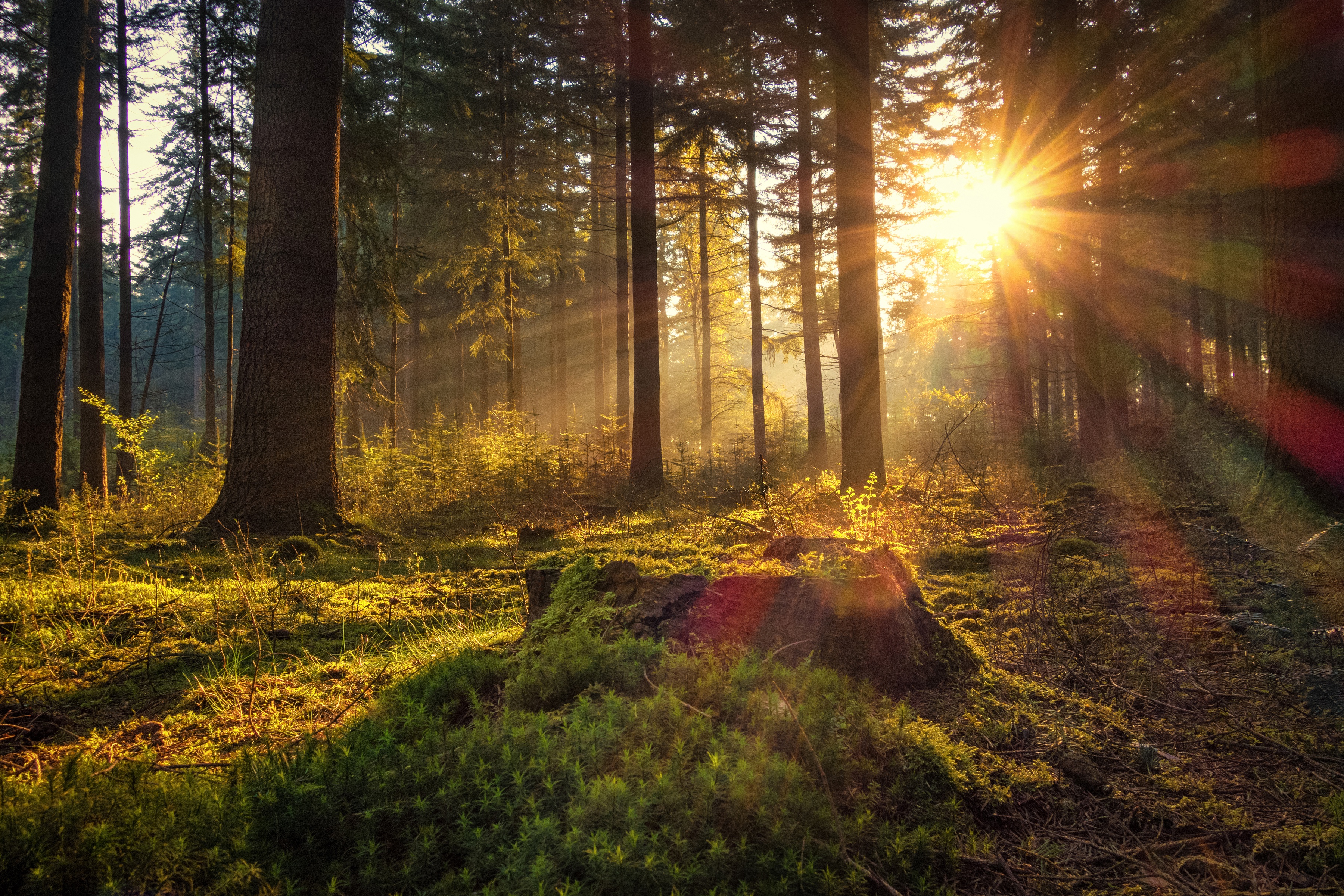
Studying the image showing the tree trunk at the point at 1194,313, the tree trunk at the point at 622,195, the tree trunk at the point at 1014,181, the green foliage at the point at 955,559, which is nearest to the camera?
the green foliage at the point at 955,559

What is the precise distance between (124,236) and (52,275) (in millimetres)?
8685

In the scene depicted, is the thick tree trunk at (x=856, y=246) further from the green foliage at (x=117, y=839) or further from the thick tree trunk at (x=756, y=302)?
the thick tree trunk at (x=756, y=302)

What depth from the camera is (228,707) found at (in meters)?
2.58

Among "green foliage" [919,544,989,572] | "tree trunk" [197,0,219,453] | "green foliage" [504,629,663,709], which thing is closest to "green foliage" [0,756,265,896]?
"green foliage" [504,629,663,709]

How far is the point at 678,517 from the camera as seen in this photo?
8.65m

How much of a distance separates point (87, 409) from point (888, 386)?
71495 mm

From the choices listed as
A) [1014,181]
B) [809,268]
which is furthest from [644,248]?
[1014,181]

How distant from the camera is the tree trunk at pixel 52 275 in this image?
7.83 m

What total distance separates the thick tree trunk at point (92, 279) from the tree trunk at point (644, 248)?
9.43 metres

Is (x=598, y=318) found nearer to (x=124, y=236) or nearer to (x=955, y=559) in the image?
(x=124, y=236)

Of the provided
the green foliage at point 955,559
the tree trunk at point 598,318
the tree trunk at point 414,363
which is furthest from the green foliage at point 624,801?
the tree trunk at point 598,318

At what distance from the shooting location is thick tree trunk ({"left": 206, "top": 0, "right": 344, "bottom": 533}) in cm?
622

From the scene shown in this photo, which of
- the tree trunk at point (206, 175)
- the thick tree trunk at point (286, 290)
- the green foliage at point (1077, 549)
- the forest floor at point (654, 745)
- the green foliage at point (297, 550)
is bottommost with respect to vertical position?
the forest floor at point (654, 745)

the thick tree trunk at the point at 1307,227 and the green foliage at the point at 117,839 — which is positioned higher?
the thick tree trunk at the point at 1307,227
